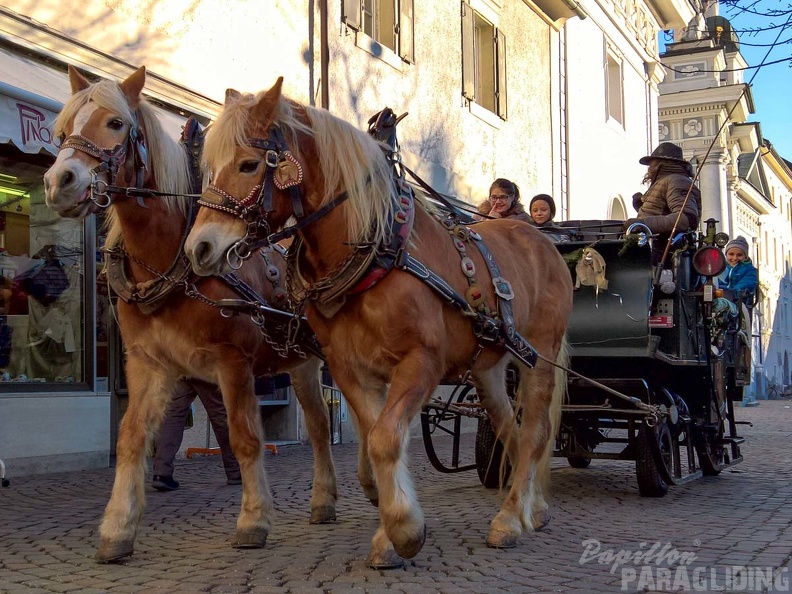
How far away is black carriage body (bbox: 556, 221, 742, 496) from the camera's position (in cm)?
664

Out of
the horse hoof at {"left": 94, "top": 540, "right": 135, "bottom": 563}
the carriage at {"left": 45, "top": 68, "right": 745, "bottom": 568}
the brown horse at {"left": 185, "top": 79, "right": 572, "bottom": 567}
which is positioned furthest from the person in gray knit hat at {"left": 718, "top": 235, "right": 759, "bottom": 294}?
the horse hoof at {"left": 94, "top": 540, "right": 135, "bottom": 563}

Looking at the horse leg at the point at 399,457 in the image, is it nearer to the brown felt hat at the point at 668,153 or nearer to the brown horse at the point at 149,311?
the brown horse at the point at 149,311

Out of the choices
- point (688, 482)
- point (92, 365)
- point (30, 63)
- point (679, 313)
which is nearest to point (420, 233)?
point (679, 313)

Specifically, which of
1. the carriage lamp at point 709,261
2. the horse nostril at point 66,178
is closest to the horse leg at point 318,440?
the horse nostril at point 66,178

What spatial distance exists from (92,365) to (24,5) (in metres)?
3.22

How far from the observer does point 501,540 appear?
15.5 ft

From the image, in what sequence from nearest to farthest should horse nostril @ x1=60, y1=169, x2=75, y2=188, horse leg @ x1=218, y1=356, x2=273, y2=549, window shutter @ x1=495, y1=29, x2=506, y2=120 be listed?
horse nostril @ x1=60, y1=169, x2=75, y2=188 < horse leg @ x1=218, y1=356, x2=273, y2=549 < window shutter @ x1=495, y1=29, x2=506, y2=120

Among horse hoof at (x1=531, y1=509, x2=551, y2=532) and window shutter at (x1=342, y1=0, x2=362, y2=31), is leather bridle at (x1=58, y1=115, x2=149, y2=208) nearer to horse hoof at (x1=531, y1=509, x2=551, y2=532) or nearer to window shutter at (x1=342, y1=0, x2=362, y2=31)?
horse hoof at (x1=531, y1=509, x2=551, y2=532)

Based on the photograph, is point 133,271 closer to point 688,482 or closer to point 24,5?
point 24,5

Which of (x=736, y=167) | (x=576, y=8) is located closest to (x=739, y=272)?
(x=576, y=8)

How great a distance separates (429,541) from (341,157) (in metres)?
2.03

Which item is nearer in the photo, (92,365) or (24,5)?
(24,5)

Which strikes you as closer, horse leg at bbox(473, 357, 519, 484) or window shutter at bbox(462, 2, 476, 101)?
horse leg at bbox(473, 357, 519, 484)

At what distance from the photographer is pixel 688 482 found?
24.5 ft
